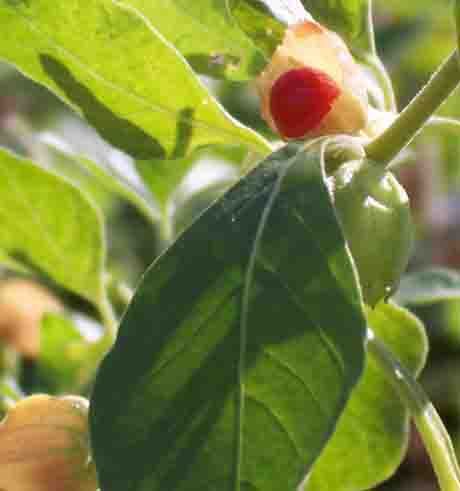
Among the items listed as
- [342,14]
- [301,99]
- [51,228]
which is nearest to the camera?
[301,99]

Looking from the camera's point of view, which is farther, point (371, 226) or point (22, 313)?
point (22, 313)

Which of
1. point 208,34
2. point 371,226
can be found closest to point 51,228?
point 208,34

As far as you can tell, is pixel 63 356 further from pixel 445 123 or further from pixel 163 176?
pixel 445 123

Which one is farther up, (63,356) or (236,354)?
(236,354)

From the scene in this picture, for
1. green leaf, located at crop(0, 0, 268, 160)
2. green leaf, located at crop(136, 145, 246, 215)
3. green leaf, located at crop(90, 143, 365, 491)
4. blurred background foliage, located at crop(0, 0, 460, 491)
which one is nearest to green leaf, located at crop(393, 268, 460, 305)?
blurred background foliage, located at crop(0, 0, 460, 491)

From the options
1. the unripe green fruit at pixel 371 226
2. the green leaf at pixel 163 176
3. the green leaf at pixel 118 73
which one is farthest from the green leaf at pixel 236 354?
the green leaf at pixel 163 176

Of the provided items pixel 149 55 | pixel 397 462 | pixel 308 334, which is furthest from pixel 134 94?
pixel 397 462

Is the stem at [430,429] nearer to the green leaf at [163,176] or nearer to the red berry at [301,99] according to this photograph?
the red berry at [301,99]

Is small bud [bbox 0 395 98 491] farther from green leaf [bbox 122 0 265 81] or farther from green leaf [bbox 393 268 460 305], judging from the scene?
green leaf [bbox 393 268 460 305]
